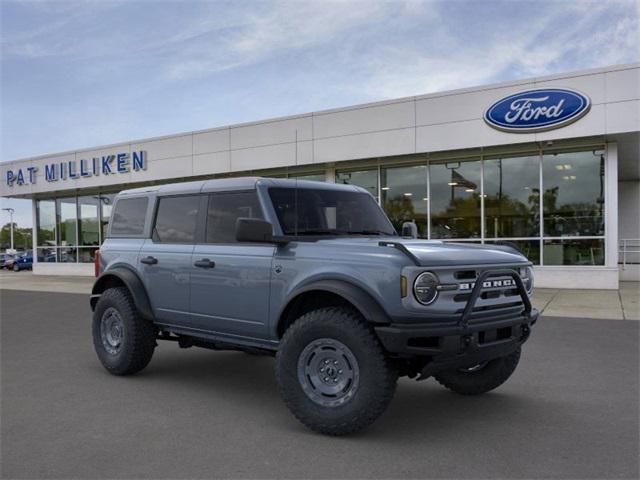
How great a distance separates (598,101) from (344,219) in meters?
11.2

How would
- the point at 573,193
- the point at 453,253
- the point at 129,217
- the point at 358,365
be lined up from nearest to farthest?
1. the point at 358,365
2. the point at 453,253
3. the point at 129,217
4. the point at 573,193

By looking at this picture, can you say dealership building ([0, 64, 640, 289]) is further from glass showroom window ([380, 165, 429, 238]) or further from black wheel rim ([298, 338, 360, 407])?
black wheel rim ([298, 338, 360, 407])

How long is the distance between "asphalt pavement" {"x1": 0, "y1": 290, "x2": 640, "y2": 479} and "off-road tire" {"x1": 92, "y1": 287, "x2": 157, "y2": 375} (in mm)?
134

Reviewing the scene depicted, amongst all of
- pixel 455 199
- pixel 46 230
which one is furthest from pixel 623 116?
pixel 46 230

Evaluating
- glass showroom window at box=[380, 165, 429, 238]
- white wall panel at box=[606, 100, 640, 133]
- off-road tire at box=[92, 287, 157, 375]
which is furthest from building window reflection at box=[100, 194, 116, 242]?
off-road tire at box=[92, 287, 157, 375]

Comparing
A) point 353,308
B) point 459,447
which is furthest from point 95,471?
point 459,447

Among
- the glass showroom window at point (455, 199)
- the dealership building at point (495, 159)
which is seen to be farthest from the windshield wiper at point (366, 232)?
the glass showroom window at point (455, 199)

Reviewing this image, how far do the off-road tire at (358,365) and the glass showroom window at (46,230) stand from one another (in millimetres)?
A: 26457

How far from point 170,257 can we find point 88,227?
882 inches

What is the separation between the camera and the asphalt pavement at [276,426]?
3613mm

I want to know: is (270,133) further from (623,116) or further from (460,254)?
(460,254)

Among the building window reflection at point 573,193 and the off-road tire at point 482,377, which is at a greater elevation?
the building window reflection at point 573,193

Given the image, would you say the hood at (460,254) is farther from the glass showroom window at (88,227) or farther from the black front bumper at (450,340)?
the glass showroom window at (88,227)

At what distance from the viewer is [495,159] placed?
1620 centimetres
